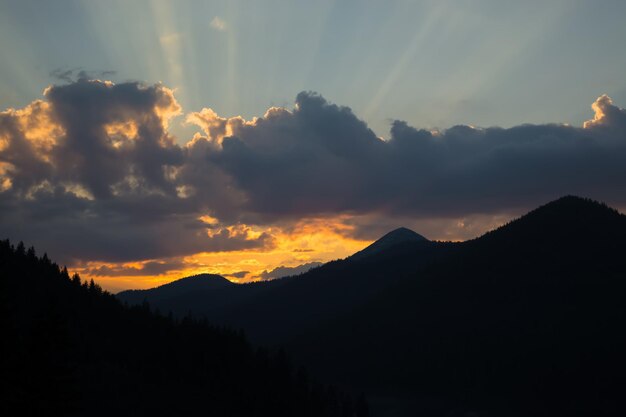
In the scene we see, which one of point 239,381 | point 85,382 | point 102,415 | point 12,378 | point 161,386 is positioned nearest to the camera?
→ point 12,378

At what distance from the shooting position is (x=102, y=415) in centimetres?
15238

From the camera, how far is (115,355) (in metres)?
190

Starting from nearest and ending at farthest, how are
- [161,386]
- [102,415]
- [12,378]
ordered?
[12,378] → [102,415] → [161,386]

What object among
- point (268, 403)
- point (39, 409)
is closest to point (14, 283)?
point (268, 403)

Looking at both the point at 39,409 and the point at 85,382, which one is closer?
the point at 39,409

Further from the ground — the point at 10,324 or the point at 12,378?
the point at 10,324

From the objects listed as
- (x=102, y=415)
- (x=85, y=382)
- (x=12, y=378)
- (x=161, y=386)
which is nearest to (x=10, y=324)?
(x=12, y=378)

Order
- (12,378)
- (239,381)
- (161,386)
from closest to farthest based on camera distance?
(12,378), (161,386), (239,381)

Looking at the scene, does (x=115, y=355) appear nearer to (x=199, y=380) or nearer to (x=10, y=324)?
(x=199, y=380)

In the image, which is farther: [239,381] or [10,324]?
[239,381]

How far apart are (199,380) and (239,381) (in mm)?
11842

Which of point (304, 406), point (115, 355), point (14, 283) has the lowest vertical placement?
point (304, 406)

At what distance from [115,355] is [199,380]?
83.6ft

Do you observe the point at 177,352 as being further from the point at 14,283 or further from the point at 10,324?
the point at 10,324
